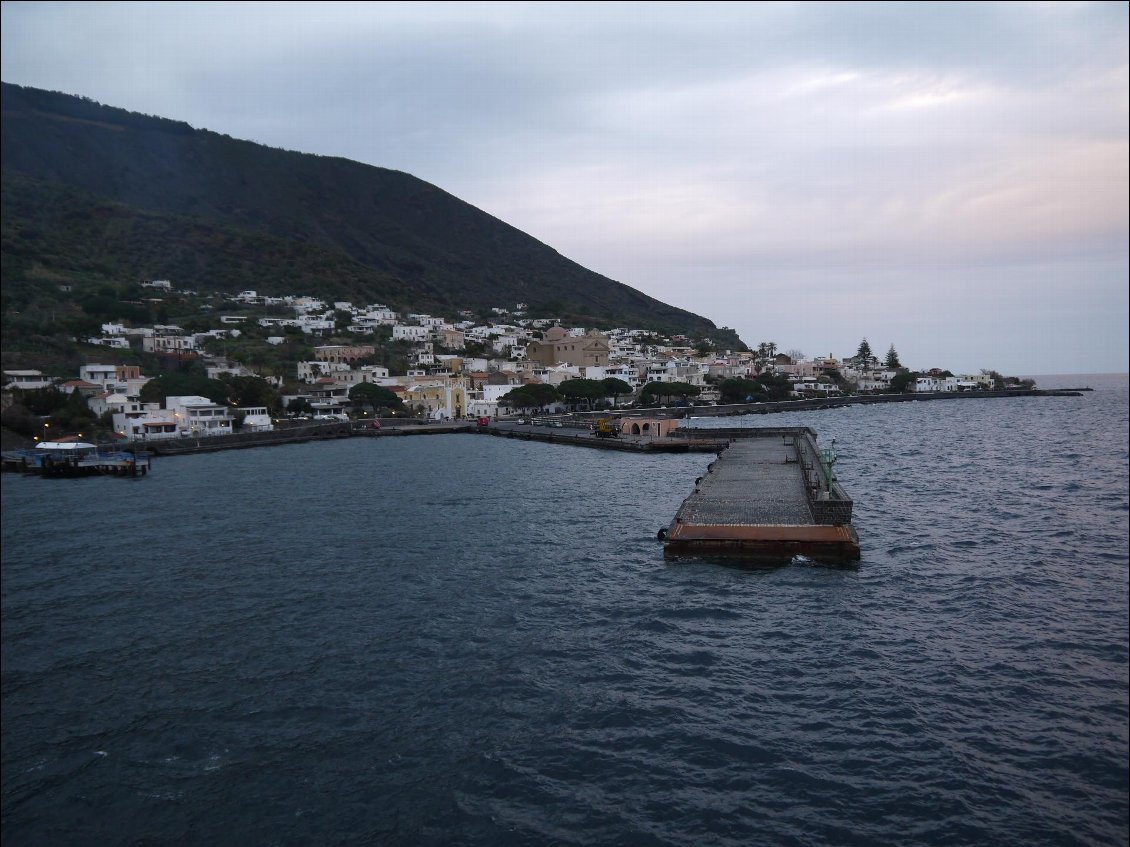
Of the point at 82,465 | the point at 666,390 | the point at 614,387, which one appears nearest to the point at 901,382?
the point at 666,390

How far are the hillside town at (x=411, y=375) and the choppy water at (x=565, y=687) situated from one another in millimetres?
43441

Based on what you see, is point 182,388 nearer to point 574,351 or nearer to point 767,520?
point 574,351

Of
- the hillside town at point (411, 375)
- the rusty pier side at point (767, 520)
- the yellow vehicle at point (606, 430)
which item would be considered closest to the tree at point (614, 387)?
the hillside town at point (411, 375)

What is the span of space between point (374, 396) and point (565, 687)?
6803 centimetres

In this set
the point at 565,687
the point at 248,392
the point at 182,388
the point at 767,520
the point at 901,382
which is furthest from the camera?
the point at 901,382

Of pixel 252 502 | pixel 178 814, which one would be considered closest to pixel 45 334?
pixel 252 502

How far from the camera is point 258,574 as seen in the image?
2000 centimetres

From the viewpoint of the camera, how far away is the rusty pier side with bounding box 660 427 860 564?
18953 mm

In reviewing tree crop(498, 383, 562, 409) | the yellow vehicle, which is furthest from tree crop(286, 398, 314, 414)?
the yellow vehicle

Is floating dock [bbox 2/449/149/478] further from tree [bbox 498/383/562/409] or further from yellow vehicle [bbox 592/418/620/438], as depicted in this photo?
tree [bbox 498/383/562/409]

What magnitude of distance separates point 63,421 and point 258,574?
4908cm

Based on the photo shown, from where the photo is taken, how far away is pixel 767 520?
68.7ft

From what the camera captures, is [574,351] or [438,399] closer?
[438,399]

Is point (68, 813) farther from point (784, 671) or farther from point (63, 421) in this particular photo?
point (63, 421)
